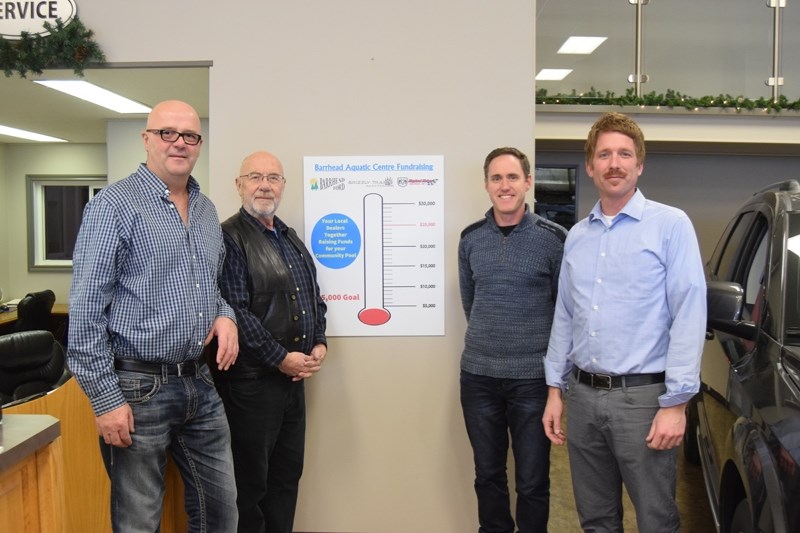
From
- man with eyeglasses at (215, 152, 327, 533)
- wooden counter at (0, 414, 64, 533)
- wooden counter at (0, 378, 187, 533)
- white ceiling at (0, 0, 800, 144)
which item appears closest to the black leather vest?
man with eyeglasses at (215, 152, 327, 533)

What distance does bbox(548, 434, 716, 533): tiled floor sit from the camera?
3127 mm

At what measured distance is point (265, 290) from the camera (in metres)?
2.30

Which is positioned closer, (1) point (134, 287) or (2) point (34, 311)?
(1) point (134, 287)

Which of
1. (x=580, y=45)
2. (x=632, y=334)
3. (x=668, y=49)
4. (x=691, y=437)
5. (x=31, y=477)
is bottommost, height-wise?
(x=691, y=437)

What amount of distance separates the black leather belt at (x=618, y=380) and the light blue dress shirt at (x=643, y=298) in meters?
0.02

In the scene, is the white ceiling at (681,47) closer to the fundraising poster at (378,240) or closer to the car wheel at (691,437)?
the car wheel at (691,437)

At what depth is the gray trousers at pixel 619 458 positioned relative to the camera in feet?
5.92

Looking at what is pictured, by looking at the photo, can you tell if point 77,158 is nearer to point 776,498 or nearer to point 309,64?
point 309,64

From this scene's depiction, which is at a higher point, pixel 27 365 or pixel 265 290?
pixel 265 290

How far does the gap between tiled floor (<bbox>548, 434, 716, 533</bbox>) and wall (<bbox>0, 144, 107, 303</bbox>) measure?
21.8ft

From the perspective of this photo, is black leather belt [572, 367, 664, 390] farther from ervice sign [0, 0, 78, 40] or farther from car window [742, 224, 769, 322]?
ervice sign [0, 0, 78, 40]

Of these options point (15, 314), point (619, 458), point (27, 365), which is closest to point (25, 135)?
point (15, 314)

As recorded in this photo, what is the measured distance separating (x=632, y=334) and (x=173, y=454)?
1572 millimetres

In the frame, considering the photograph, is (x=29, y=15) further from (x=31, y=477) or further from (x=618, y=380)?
(x=618, y=380)
